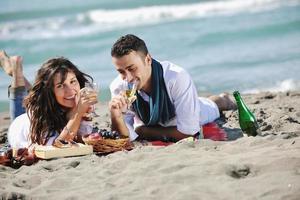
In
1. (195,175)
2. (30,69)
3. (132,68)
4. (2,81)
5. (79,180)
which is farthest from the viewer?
(30,69)

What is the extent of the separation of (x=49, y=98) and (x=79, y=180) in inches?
54.6

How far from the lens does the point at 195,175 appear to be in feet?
15.0

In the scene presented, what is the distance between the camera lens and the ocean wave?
20.1 meters

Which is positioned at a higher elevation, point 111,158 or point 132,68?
Result: point 132,68

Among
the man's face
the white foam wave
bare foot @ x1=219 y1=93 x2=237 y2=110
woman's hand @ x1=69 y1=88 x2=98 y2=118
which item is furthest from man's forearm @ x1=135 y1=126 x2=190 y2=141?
the white foam wave

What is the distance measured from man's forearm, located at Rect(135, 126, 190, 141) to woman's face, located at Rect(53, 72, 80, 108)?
2.31 ft

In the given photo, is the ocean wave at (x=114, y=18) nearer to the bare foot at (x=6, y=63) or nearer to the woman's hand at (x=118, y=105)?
the bare foot at (x=6, y=63)

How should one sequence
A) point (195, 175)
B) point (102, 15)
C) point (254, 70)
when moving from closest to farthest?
point (195, 175) → point (254, 70) → point (102, 15)

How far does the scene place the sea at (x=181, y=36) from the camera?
11.0 meters

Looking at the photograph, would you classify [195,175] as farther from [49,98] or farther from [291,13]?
[291,13]

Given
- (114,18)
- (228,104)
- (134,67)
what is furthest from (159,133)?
(114,18)

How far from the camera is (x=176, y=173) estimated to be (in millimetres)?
4672

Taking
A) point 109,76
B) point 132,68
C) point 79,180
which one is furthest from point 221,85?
point 79,180

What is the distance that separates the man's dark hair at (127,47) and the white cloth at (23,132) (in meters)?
0.71
